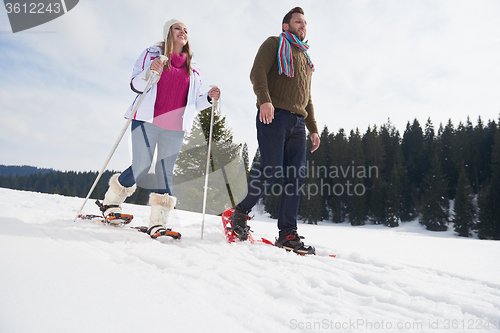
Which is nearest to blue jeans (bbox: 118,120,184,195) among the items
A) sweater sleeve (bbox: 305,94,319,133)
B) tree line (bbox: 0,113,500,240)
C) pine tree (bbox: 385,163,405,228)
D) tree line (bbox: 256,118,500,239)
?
sweater sleeve (bbox: 305,94,319,133)

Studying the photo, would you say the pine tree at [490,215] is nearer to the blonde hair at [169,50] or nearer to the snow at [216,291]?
the snow at [216,291]

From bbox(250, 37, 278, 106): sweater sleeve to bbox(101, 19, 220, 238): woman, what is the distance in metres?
0.53

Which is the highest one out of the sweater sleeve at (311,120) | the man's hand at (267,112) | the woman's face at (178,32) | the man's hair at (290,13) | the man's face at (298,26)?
the man's hair at (290,13)

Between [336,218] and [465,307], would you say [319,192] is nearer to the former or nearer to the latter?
[336,218]

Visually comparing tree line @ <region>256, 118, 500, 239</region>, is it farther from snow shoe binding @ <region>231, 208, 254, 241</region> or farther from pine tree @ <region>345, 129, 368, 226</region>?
snow shoe binding @ <region>231, 208, 254, 241</region>

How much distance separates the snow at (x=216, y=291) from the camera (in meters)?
0.89

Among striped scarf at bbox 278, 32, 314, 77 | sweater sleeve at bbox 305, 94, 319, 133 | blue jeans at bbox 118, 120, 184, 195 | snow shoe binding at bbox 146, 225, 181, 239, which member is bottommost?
snow shoe binding at bbox 146, 225, 181, 239

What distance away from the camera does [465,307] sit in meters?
1.34

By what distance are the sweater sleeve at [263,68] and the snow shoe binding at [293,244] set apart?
130 cm

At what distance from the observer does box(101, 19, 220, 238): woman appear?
2.64m

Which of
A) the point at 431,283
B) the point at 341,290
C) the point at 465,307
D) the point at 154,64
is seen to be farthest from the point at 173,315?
the point at 154,64

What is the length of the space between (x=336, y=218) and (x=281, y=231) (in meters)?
42.1

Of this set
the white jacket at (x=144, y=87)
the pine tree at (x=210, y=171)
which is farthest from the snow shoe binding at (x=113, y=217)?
the pine tree at (x=210, y=171)

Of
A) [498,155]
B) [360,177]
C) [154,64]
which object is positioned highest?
[498,155]
